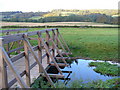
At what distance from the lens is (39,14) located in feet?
115

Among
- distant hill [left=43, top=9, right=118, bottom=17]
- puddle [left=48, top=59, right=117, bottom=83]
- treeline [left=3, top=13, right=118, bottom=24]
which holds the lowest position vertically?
puddle [left=48, top=59, right=117, bottom=83]

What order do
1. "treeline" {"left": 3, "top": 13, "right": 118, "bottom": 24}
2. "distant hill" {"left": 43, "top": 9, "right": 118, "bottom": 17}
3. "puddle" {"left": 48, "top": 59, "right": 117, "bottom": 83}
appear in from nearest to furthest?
"puddle" {"left": 48, "top": 59, "right": 117, "bottom": 83}
"treeline" {"left": 3, "top": 13, "right": 118, "bottom": 24}
"distant hill" {"left": 43, "top": 9, "right": 118, "bottom": 17}

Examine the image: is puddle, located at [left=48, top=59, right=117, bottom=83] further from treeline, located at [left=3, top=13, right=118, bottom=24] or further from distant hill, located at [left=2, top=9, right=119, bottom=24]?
treeline, located at [left=3, top=13, right=118, bottom=24]

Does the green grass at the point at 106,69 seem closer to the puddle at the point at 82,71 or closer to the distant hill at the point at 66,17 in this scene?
the puddle at the point at 82,71

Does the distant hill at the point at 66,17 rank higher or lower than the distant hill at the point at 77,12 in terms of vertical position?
lower

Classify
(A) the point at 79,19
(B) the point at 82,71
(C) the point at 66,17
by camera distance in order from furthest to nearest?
(C) the point at 66,17, (A) the point at 79,19, (B) the point at 82,71

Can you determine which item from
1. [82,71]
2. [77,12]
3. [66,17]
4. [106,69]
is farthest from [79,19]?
[82,71]

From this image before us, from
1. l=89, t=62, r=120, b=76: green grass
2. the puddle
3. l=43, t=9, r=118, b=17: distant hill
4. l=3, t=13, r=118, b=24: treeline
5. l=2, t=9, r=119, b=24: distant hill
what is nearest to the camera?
the puddle

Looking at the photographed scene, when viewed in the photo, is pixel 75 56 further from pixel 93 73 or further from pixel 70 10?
pixel 70 10

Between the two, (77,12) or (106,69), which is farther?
(77,12)

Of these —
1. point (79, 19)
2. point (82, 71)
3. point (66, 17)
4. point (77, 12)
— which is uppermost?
point (77, 12)

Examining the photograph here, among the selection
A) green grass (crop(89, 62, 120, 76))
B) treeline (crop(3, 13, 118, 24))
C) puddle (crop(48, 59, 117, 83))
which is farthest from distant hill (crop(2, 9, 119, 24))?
green grass (crop(89, 62, 120, 76))

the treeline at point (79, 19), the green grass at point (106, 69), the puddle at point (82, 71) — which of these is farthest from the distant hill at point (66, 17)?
the green grass at point (106, 69)

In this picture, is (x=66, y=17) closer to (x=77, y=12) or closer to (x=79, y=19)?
(x=79, y=19)
